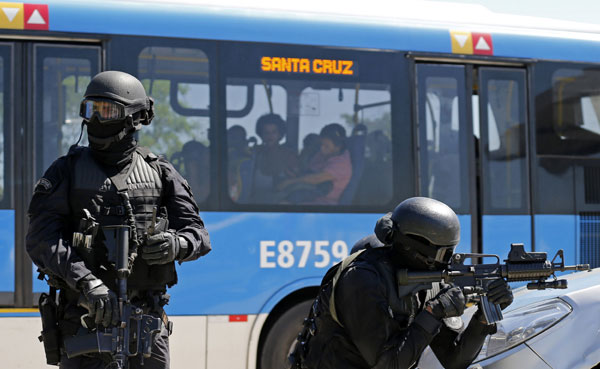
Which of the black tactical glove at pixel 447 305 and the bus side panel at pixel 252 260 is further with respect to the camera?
the bus side panel at pixel 252 260

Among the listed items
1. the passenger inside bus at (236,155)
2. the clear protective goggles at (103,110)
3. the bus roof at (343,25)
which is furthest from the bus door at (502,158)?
the clear protective goggles at (103,110)

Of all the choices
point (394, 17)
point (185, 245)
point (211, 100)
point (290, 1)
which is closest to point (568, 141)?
point (394, 17)

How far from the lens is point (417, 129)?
6703 millimetres

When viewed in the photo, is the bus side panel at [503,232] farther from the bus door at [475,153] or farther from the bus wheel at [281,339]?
the bus wheel at [281,339]

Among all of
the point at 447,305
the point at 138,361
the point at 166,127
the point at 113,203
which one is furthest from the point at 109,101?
the point at 166,127

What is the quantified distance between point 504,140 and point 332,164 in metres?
1.60

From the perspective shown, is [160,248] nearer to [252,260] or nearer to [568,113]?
[252,260]

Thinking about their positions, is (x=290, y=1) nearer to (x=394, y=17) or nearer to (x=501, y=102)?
(x=394, y=17)

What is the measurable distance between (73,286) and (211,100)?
10.7 ft

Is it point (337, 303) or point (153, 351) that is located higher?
point (337, 303)

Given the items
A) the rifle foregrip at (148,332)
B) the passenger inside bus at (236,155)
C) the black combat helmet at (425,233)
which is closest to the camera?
the black combat helmet at (425,233)

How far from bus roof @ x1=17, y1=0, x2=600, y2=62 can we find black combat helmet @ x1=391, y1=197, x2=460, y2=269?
3645 millimetres

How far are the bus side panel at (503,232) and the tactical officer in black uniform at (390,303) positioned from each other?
11.6 ft

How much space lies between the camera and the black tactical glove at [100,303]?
10.3ft
